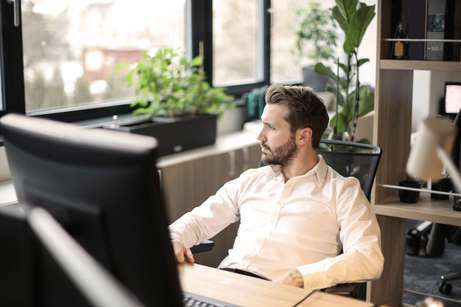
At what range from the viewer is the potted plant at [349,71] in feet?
11.1

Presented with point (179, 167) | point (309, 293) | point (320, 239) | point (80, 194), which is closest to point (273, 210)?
point (320, 239)

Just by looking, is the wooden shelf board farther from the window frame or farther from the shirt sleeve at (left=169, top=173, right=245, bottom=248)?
the window frame

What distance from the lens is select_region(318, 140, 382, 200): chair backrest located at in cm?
262

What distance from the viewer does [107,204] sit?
112cm

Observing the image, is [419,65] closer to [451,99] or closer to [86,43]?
[451,99]

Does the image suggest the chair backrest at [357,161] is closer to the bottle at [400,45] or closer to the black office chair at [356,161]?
the black office chair at [356,161]

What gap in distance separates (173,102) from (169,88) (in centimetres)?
8

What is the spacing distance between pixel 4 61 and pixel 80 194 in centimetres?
237

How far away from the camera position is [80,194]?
45.5 inches

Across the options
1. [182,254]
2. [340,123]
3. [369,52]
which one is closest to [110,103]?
[340,123]

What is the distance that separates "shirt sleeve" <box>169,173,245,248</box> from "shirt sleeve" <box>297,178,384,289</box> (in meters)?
0.41

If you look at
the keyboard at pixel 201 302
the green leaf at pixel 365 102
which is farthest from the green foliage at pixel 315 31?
the keyboard at pixel 201 302

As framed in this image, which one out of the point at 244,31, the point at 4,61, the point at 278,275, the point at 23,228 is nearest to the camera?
the point at 23,228

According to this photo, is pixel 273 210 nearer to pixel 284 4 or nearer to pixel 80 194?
pixel 80 194
